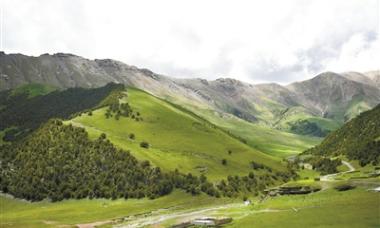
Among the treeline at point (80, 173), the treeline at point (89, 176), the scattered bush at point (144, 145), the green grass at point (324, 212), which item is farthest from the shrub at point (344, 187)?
the scattered bush at point (144, 145)


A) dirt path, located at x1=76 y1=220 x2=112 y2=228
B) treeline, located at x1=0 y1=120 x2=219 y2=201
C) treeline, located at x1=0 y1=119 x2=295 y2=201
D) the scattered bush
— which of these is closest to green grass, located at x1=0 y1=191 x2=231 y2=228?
treeline, located at x1=0 y1=119 x2=295 y2=201

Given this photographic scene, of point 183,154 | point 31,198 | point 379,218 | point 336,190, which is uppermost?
point 183,154

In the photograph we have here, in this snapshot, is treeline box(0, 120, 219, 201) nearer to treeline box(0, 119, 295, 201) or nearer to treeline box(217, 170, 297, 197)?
treeline box(0, 119, 295, 201)

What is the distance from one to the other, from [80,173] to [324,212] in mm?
111296

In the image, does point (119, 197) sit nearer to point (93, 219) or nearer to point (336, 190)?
point (93, 219)

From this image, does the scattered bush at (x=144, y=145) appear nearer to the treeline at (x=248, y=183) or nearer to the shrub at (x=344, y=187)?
the treeline at (x=248, y=183)

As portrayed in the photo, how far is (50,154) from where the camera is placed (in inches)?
6988

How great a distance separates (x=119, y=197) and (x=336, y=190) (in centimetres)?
7750

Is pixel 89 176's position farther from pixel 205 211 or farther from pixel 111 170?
pixel 205 211

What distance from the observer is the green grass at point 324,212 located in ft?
209

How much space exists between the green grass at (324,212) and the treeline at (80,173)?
219ft

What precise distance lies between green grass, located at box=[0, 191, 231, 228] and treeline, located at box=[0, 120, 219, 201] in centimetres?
406

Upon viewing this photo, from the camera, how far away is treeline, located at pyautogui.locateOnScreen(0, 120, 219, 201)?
155 metres

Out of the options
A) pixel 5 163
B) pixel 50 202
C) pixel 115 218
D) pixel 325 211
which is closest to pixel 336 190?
pixel 325 211
